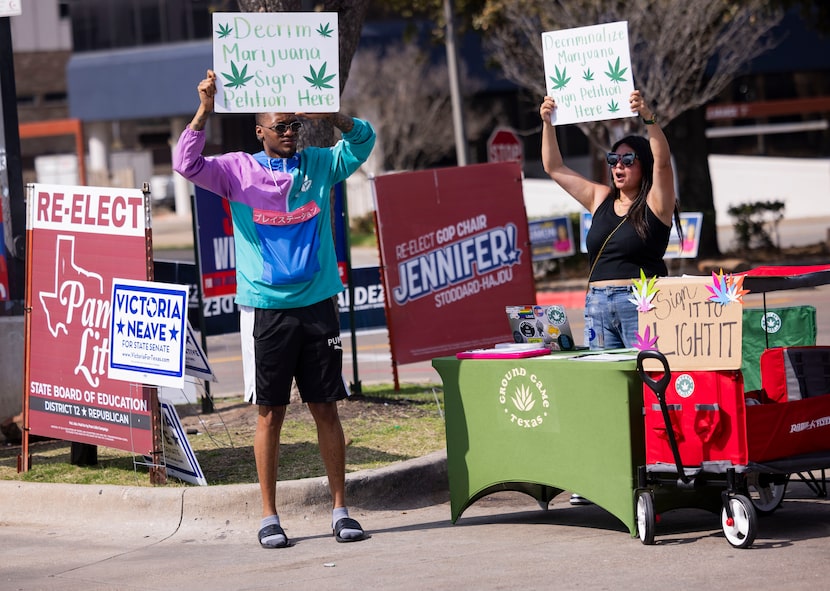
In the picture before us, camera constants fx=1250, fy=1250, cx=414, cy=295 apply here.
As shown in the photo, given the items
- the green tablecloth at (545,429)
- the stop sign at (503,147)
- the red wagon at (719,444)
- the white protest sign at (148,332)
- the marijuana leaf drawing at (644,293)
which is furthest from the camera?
the stop sign at (503,147)

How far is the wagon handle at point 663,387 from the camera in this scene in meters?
5.51

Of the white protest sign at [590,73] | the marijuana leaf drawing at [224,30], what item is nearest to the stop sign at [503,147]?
the white protest sign at [590,73]

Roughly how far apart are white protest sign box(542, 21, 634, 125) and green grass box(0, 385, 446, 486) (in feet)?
7.69

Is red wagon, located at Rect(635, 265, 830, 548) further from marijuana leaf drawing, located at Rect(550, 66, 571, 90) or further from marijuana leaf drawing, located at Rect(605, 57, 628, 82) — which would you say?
marijuana leaf drawing, located at Rect(550, 66, 571, 90)

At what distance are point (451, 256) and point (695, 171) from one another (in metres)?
13.6

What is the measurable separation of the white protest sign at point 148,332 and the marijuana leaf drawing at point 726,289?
2.85 meters

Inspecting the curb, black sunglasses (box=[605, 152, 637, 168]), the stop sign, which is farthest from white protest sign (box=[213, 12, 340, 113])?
the stop sign

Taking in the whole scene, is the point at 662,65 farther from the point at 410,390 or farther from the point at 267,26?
the point at 267,26

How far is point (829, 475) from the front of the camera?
7.48 metres

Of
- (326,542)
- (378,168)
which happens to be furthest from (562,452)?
(378,168)

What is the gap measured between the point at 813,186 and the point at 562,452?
105 feet

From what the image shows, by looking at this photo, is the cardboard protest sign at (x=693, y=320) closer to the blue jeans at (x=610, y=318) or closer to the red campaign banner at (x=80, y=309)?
the blue jeans at (x=610, y=318)

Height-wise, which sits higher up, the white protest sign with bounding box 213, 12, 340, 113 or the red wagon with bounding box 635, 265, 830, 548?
the white protest sign with bounding box 213, 12, 340, 113

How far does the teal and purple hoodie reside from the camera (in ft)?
20.2
